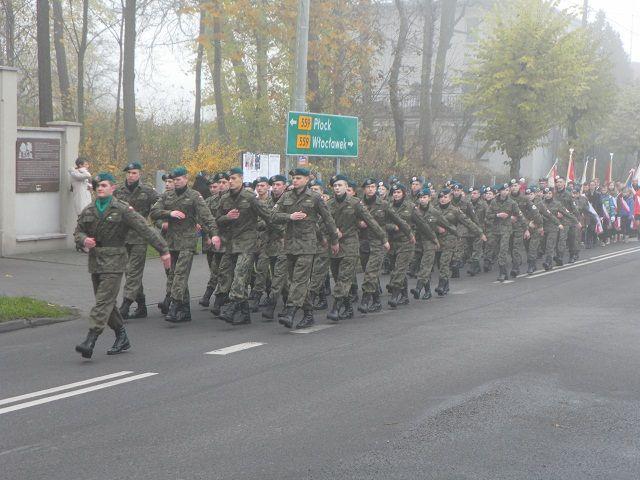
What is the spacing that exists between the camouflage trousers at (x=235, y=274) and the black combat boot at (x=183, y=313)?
1.61 ft

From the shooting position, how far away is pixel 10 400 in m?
7.85

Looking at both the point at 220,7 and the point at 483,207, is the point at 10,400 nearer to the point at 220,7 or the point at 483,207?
the point at 483,207

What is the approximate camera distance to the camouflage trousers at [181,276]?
12.2 meters

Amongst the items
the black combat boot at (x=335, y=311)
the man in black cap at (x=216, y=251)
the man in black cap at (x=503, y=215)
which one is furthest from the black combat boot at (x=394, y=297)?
the man in black cap at (x=503, y=215)

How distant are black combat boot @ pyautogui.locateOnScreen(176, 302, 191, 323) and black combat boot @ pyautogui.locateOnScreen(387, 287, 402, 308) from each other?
3.10 metres

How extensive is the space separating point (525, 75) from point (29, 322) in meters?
22.4

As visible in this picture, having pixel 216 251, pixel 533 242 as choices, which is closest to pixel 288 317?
pixel 216 251

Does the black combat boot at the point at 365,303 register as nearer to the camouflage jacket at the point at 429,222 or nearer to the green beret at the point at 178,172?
the camouflage jacket at the point at 429,222

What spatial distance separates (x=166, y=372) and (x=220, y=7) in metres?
19.1

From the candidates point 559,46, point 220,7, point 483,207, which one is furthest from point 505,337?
point 559,46

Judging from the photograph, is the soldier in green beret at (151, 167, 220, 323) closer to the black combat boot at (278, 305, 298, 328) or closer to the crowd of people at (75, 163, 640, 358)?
the crowd of people at (75, 163, 640, 358)

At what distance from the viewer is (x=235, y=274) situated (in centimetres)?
1218

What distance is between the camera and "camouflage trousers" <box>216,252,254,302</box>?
12078 mm

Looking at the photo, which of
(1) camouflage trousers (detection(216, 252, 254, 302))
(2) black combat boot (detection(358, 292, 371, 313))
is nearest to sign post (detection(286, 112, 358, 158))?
(2) black combat boot (detection(358, 292, 371, 313))
